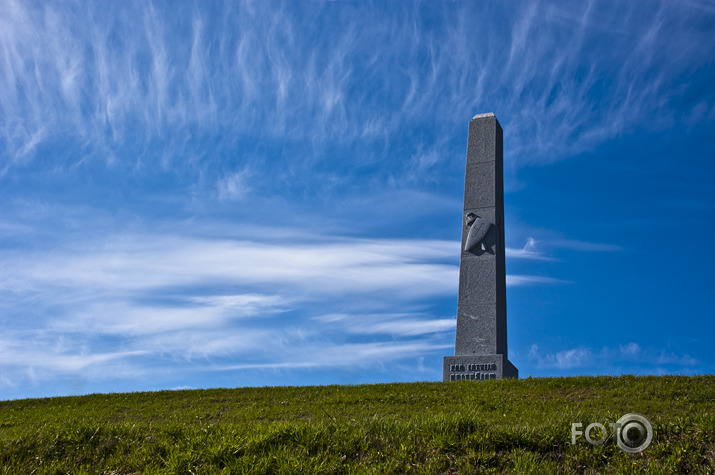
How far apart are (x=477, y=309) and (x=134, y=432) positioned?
14.4 m

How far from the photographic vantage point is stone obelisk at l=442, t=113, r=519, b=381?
64.2 feet

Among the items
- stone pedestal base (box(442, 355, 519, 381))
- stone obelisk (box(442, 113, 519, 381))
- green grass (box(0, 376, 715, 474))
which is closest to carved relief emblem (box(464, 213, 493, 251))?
stone obelisk (box(442, 113, 519, 381))

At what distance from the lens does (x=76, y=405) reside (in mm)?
17062

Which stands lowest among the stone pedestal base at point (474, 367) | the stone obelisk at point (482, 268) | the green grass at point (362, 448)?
the green grass at point (362, 448)

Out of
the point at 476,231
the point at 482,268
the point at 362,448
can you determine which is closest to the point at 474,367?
the point at 482,268

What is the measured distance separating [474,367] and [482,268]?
3602mm

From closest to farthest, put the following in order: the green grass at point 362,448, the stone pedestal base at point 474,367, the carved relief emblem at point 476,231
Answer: the green grass at point 362,448, the stone pedestal base at point 474,367, the carved relief emblem at point 476,231

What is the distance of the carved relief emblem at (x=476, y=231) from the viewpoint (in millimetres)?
21234

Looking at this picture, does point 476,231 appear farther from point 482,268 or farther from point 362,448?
point 362,448

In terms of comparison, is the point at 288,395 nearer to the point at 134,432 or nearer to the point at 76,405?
the point at 76,405

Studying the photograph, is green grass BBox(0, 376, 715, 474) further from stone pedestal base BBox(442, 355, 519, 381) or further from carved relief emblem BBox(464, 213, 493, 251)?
carved relief emblem BBox(464, 213, 493, 251)

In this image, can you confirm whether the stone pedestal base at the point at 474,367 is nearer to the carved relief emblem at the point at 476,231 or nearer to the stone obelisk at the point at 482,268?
the stone obelisk at the point at 482,268

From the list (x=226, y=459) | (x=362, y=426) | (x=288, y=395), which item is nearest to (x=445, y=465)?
(x=362, y=426)

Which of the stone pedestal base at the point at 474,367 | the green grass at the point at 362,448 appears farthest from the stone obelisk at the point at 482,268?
the green grass at the point at 362,448
